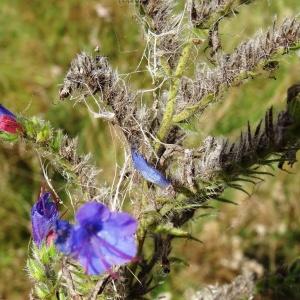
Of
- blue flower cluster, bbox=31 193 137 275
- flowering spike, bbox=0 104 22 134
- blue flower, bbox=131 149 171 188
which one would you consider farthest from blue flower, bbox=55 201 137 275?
flowering spike, bbox=0 104 22 134

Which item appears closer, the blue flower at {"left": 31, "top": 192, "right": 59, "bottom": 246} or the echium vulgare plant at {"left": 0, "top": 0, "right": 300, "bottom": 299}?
the echium vulgare plant at {"left": 0, "top": 0, "right": 300, "bottom": 299}

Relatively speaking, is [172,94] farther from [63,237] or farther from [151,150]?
[63,237]

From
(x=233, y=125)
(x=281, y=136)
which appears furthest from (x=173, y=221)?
(x=233, y=125)

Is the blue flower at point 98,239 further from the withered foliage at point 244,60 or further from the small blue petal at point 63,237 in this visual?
the withered foliage at point 244,60

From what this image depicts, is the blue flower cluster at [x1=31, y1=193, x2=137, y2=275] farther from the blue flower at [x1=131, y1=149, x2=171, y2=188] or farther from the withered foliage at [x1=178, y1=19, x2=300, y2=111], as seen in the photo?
the withered foliage at [x1=178, y1=19, x2=300, y2=111]

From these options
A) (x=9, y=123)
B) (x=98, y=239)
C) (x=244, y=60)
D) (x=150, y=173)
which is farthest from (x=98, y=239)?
(x=244, y=60)

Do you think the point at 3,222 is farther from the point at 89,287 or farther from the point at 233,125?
the point at 89,287

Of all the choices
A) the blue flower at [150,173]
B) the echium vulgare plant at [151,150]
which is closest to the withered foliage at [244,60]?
the echium vulgare plant at [151,150]
